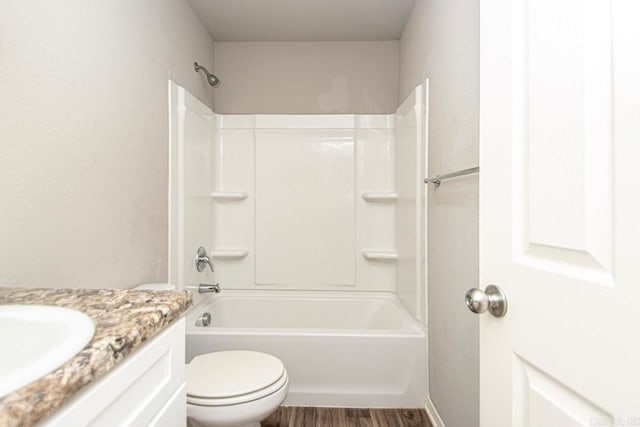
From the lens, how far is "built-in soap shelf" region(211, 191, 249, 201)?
2.59 meters

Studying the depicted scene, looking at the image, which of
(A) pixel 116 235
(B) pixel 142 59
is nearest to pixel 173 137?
(B) pixel 142 59

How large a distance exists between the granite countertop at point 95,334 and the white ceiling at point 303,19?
2000mm

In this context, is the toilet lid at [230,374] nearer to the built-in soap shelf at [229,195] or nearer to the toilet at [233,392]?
the toilet at [233,392]

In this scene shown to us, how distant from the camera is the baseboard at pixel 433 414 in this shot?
1688mm

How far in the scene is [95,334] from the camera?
1.91 ft

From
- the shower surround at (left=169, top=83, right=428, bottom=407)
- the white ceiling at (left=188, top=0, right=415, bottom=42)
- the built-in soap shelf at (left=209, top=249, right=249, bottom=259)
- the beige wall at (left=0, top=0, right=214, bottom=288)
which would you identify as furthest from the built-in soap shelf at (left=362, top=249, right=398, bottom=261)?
the white ceiling at (left=188, top=0, right=415, bottom=42)

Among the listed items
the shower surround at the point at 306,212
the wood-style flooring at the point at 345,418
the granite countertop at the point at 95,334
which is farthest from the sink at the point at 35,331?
the shower surround at the point at 306,212

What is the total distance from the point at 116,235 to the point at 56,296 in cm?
67

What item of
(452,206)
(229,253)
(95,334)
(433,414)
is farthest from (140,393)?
(229,253)

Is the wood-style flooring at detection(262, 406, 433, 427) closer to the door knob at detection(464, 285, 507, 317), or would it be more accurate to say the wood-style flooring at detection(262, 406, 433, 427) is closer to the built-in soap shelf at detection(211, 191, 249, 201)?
the door knob at detection(464, 285, 507, 317)

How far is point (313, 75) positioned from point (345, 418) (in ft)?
7.51

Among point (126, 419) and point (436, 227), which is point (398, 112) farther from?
point (126, 419)

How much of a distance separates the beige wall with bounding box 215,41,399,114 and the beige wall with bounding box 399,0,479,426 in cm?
71

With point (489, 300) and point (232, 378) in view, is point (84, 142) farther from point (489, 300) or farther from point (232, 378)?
point (489, 300)
